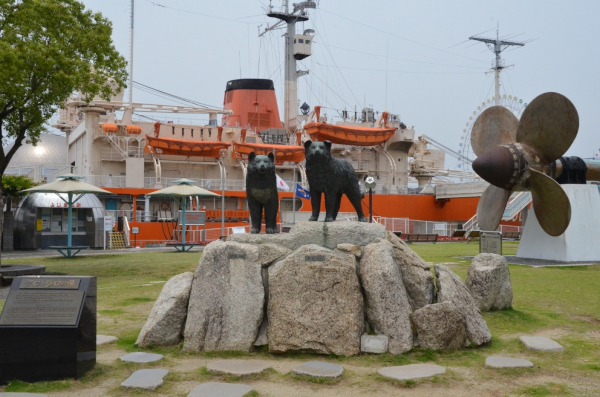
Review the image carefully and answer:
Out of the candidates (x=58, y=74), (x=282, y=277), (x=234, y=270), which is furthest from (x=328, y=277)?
(x=58, y=74)

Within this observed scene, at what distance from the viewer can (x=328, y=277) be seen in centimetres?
656

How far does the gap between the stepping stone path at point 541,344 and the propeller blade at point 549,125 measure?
896 centimetres

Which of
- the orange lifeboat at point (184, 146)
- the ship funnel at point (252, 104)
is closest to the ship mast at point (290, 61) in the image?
the ship funnel at point (252, 104)

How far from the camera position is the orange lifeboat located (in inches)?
1328

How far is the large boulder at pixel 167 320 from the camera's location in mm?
6688

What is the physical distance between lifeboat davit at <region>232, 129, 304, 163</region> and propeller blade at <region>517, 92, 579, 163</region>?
21.6m

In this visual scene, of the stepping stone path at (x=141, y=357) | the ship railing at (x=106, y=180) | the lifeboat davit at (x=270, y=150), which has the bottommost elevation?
the stepping stone path at (x=141, y=357)

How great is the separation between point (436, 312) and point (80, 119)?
37226 mm

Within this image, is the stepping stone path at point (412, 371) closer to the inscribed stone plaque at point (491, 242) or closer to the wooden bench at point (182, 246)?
the inscribed stone plaque at point (491, 242)

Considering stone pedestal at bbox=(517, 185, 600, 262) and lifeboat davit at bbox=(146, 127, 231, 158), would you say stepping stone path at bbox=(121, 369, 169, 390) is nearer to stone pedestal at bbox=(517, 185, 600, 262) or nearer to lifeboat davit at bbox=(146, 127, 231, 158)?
stone pedestal at bbox=(517, 185, 600, 262)

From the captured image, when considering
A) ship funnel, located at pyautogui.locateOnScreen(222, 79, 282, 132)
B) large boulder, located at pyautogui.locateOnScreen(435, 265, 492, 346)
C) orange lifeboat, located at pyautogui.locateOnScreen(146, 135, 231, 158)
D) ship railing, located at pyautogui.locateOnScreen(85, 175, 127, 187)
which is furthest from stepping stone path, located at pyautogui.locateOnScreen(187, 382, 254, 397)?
ship funnel, located at pyautogui.locateOnScreen(222, 79, 282, 132)

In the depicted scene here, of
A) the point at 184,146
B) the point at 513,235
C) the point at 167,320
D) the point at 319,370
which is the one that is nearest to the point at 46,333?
the point at 167,320

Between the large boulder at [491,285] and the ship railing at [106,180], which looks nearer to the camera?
the large boulder at [491,285]

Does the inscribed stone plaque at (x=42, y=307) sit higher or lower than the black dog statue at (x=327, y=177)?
lower
